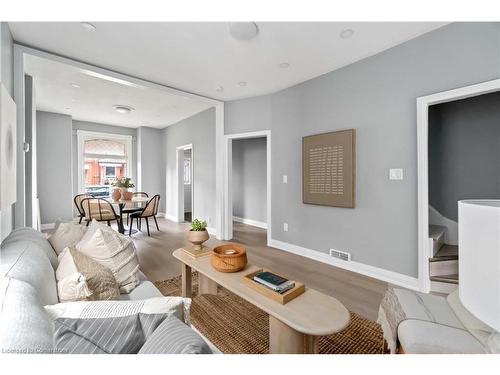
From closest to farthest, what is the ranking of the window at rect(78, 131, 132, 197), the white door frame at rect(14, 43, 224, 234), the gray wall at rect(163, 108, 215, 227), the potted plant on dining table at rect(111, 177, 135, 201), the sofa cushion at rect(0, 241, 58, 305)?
1. the sofa cushion at rect(0, 241, 58, 305)
2. the white door frame at rect(14, 43, 224, 234)
3. the potted plant on dining table at rect(111, 177, 135, 201)
4. the gray wall at rect(163, 108, 215, 227)
5. the window at rect(78, 131, 132, 197)

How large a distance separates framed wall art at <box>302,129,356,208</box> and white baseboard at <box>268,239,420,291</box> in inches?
29.9

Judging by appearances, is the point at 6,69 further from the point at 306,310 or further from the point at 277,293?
the point at 306,310

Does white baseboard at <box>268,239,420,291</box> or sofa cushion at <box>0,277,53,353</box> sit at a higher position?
sofa cushion at <box>0,277,53,353</box>

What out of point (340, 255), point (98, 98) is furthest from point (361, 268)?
point (98, 98)

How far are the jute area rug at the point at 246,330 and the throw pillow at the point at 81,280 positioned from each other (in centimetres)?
88

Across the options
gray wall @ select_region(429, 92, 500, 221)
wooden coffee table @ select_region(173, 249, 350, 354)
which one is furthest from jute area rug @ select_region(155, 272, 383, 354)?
gray wall @ select_region(429, 92, 500, 221)

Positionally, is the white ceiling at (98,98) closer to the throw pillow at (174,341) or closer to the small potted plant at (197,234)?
the small potted plant at (197,234)

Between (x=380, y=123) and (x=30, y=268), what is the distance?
129 inches

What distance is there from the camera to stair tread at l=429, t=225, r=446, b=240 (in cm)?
249

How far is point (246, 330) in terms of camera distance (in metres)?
1.80

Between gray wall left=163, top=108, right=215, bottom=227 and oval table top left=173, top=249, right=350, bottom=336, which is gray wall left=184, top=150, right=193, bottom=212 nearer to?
gray wall left=163, top=108, right=215, bottom=227

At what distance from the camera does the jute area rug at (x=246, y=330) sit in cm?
162

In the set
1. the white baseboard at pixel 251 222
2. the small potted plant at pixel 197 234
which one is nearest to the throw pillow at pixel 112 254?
the small potted plant at pixel 197 234

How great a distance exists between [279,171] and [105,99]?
12.0 feet
